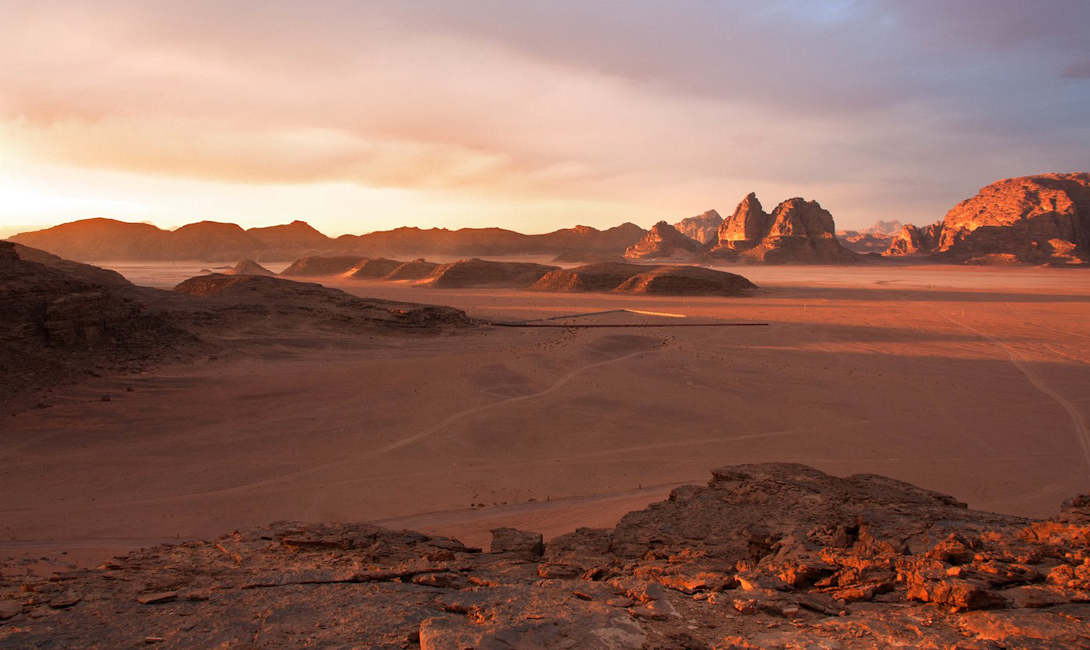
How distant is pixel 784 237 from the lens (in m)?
99.9

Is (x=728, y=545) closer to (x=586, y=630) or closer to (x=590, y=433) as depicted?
(x=586, y=630)

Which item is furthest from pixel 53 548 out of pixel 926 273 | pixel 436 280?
pixel 926 273

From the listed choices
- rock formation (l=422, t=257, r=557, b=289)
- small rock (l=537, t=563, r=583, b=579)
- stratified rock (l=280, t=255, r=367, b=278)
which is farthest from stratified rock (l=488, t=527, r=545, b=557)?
stratified rock (l=280, t=255, r=367, b=278)

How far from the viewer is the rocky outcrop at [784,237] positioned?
98312 millimetres

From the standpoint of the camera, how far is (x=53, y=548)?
25.4 ft

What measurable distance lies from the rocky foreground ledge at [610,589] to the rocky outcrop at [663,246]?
111 meters

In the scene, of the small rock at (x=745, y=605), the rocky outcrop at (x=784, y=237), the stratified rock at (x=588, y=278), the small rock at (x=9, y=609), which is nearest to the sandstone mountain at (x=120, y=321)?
the small rock at (x=9, y=609)

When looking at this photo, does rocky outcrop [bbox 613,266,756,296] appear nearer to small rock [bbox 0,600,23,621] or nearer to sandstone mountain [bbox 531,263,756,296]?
sandstone mountain [bbox 531,263,756,296]

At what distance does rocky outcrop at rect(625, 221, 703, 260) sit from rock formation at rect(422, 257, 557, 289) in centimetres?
5710

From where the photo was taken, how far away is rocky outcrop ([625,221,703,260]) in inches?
4567

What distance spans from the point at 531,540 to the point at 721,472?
9.81ft

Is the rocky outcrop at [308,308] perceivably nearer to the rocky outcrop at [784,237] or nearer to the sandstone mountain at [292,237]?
the rocky outcrop at [784,237]

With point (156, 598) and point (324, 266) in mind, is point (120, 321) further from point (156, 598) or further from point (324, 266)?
point (324, 266)

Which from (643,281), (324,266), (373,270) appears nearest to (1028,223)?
(643,281)
